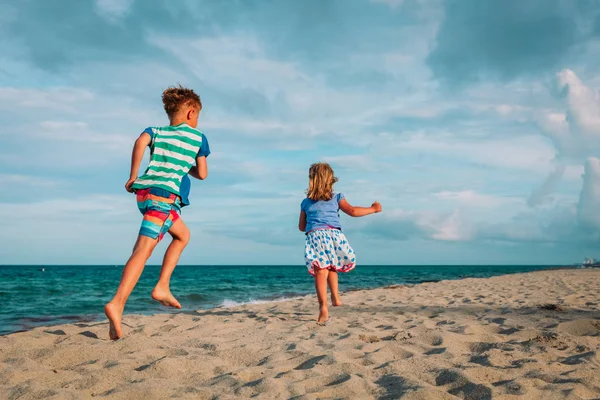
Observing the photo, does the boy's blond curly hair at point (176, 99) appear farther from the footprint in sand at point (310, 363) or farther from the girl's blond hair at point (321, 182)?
the footprint in sand at point (310, 363)

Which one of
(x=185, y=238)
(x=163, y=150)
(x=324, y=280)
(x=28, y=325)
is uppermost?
(x=163, y=150)

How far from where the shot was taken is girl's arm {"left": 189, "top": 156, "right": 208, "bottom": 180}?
154 inches

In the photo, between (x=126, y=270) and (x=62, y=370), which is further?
(x=126, y=270)

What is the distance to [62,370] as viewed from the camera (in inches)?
116

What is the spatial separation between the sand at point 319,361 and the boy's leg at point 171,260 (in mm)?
334

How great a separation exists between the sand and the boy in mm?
418

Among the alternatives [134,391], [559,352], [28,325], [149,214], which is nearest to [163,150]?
[149,214]

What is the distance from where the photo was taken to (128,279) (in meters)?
3.46

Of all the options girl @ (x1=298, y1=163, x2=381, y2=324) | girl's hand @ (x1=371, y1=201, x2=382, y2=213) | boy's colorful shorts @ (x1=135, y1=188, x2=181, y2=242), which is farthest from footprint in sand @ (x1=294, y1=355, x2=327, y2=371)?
girl's hand @ (x1=371, y1=201, x2=382, y2=213)

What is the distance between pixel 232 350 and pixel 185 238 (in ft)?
3.58

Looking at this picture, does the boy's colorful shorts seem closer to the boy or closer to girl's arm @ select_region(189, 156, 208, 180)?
the boy

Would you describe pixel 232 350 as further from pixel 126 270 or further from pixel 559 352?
pixel 559 352

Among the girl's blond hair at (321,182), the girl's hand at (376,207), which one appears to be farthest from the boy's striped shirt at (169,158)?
the girl's hand at (376,207)

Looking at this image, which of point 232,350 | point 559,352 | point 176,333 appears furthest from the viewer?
point 176,333
